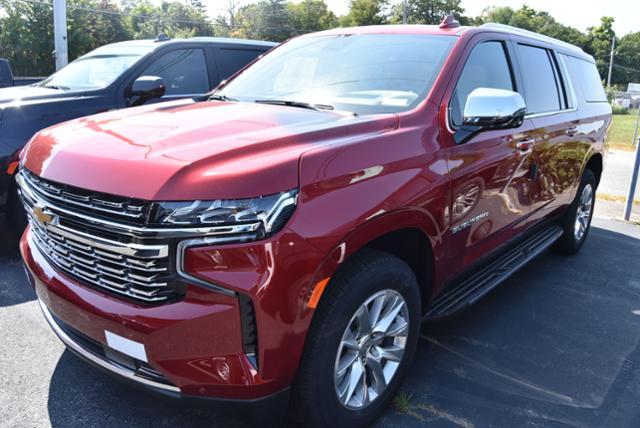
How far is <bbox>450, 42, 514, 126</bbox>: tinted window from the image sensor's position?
2984 millimetres

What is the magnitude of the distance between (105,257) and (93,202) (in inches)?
8.4

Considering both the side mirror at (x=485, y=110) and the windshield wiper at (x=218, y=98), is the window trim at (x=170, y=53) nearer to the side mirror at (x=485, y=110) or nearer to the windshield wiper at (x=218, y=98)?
the windshield wiper at (x=218, y=98)

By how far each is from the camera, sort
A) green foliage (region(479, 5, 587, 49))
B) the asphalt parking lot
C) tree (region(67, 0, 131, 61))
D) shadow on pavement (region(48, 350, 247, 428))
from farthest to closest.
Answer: green foliage (region(479, 5, 587, 49))
tree (region(67, 0, 131, 61))
the asphalt parking lot
shadow on pavement (region(48, 350, 247, 428))

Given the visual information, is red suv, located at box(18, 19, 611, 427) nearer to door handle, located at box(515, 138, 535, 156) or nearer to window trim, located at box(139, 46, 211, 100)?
door handle, located at box(515, 138, 535, 156)

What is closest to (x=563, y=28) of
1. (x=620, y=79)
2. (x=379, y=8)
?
(x=620, y=79)

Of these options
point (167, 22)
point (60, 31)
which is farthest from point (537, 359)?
point (167, 22)

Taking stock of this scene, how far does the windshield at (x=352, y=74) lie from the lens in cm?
296

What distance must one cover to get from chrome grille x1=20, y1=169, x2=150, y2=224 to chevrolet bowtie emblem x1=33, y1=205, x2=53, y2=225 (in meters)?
0.06

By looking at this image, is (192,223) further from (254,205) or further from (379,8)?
(379,8)

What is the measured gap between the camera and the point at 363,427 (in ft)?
8.13

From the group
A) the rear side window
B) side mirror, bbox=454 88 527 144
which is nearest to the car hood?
side mirror, bbox=454 88 527 144

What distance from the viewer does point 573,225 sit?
16.8ft

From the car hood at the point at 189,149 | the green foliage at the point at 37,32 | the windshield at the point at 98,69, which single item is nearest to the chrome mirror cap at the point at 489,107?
the car hood at the point at 189,149

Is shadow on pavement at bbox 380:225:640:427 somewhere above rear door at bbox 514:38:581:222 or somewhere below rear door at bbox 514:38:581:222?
below
